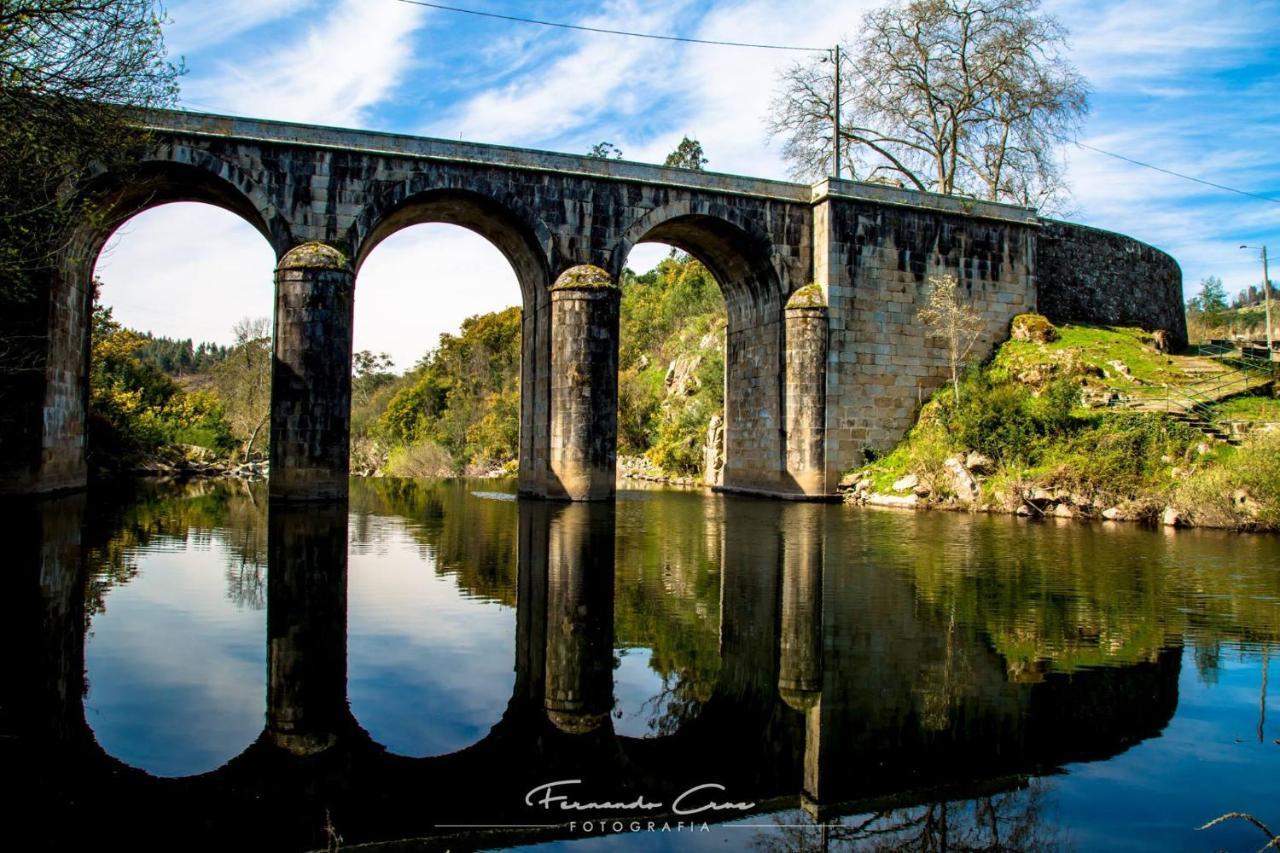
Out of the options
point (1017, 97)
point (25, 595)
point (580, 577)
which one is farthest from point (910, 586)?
point (1017, 97)

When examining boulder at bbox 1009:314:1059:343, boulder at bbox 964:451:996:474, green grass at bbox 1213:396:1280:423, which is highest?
boulder at bbox 1009:314:1059:343

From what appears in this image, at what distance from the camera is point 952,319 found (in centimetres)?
2158

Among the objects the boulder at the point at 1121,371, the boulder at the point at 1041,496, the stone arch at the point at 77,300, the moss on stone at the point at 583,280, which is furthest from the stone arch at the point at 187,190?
the boulder at the point at 1121,371

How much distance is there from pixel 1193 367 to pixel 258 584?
21.2 meters

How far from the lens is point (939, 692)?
473 cm

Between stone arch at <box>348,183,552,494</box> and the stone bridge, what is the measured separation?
0.21 feet

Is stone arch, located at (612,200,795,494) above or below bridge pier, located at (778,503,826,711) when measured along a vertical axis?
above

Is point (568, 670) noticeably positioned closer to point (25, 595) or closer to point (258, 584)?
point (258, 584)

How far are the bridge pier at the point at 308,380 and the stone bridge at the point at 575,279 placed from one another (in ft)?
0.12

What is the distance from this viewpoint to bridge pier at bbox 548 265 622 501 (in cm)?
1853

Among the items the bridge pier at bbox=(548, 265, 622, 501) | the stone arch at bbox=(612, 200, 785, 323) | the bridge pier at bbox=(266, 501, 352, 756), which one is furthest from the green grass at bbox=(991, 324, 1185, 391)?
the bridge pier at bbox=(266, 501, 352, 756)

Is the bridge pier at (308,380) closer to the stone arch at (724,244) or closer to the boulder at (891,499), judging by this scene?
the stone arch at (724,244)

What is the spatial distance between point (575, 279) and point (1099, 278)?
55.3 ft

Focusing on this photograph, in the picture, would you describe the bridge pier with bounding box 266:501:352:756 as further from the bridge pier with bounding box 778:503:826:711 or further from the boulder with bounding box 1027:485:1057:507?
the boulder with bounding box 1027:485:1057:507
